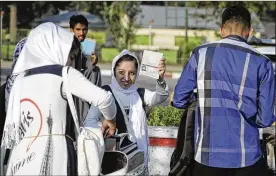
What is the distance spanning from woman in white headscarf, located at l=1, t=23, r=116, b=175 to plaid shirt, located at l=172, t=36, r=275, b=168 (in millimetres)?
647

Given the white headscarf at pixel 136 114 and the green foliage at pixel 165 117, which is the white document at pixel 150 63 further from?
the green foliage at pixel 165 117

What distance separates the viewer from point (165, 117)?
733 cm

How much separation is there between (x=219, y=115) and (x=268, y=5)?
3704 centimetres

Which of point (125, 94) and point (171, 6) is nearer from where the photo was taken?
point (125, 94)

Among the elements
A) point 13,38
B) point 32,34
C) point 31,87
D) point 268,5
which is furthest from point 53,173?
Result: point 13,38

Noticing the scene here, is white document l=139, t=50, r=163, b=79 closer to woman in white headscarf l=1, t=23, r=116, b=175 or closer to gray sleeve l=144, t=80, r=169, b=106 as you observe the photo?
gray sleeve l=144, t=80, r=169, b=106

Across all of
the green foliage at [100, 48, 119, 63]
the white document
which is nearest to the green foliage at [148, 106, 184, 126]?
the white document

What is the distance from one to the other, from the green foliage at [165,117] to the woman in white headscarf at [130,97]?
6.49 feet

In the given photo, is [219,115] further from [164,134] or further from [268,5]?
[268,5]

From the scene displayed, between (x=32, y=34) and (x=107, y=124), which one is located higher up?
(x=32, y=34)

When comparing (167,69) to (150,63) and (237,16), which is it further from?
(237,16)

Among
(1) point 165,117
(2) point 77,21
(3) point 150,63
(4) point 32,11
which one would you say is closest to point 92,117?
(3) point 150,63

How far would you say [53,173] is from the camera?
420 centimetres

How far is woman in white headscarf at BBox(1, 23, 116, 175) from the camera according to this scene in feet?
13.8
